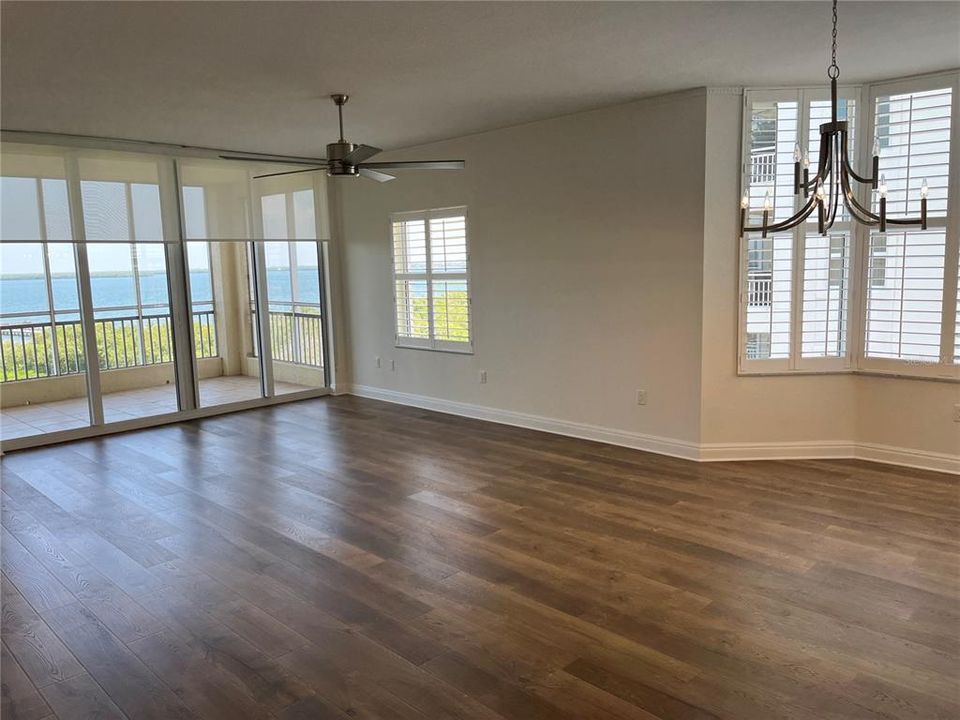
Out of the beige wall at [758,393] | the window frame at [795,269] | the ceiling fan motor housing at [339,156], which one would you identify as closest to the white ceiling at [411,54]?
the window frame at [795,269]

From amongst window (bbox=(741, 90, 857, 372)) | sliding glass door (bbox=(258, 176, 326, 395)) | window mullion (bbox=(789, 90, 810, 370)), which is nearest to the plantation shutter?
window (bbox=(741, 90, 857, 372))

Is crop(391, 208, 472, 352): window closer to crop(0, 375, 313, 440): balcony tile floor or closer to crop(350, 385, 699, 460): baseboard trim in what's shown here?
crop(350, 385, 699, 460): baseboard trim

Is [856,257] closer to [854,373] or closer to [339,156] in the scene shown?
[854,373]

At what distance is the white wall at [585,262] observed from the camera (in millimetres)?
4980

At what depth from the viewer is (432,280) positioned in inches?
270

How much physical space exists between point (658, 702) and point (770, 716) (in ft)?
1.17

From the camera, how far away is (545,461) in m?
5.16


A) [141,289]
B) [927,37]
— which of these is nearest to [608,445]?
[927,37]

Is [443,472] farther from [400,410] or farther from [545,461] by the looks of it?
[400,410]

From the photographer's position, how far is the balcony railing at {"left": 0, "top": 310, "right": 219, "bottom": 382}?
20.9 feet

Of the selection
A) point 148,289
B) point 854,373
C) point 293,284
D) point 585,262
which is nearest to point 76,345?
point 148,289

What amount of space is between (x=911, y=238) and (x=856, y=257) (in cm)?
35

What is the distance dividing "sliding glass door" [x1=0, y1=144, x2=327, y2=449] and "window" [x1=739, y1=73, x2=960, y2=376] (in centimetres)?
476

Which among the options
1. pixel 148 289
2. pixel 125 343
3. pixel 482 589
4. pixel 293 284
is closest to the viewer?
pixel 482 589
